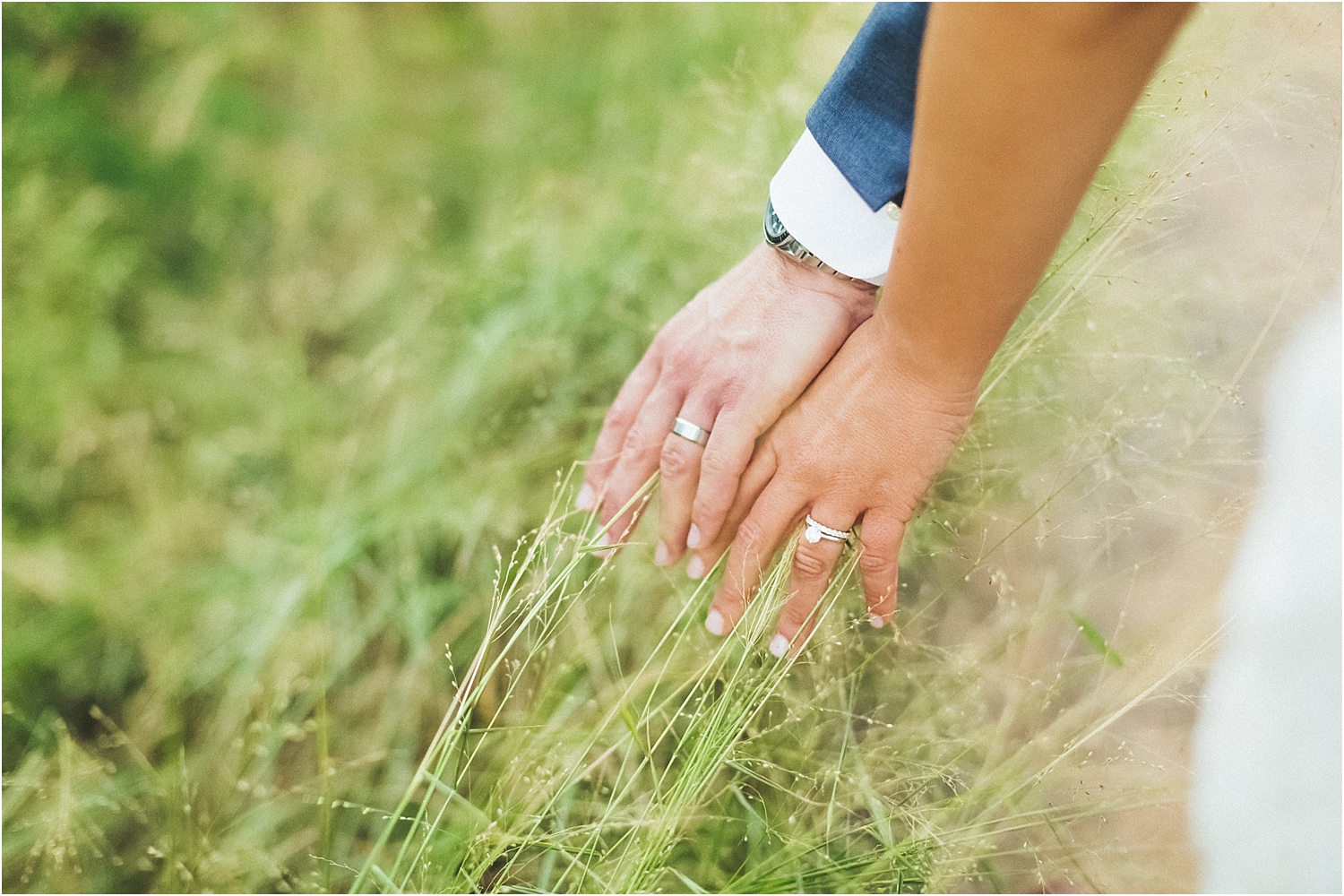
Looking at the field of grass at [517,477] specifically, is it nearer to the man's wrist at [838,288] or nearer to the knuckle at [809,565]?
the knuckle at [809,565]

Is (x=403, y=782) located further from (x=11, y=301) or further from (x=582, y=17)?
(x=582, y=17)

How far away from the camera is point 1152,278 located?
1058 mm

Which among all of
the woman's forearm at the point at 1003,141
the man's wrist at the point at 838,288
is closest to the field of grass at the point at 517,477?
the man's wrist at the point at 838,288

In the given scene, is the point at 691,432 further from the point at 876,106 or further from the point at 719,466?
the point at 876,106

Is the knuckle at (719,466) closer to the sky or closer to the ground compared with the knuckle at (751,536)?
closer to the sky

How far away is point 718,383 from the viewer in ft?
3.39

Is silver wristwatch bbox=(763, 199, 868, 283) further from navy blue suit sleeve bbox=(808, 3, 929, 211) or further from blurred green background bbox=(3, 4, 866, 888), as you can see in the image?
blurred green background bbox=(3, 4, 866, 888)

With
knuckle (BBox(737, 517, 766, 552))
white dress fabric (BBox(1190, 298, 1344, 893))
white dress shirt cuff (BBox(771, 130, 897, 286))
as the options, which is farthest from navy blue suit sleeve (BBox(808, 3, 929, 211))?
white dress fabric (BBox(1190, 298, 1344, 893))

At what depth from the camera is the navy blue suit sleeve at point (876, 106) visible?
2.56 feet

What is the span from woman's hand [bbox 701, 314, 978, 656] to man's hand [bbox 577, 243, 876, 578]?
0.13 feet

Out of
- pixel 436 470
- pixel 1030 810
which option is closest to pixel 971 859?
pixel 1030 810

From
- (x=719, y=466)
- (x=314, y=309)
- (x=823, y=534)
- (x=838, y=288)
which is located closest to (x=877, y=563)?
(x=823, y=534)

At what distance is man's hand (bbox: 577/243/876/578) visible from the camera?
979 mm

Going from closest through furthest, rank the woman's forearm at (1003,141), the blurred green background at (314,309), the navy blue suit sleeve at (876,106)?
the woman's forearm at (1003,141), the navy blue suit sleeve at (876,106), the blurred green background at (314,309)
